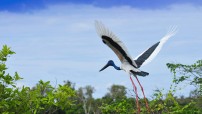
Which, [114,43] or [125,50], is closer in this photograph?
[114,43]

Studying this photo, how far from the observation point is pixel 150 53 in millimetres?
9188

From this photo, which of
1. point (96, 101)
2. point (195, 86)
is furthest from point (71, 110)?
point (195, 86)

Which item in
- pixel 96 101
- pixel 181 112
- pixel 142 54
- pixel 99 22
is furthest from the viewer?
pixel 96 101

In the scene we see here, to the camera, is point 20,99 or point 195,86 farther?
point 195,86

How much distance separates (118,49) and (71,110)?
20.7m

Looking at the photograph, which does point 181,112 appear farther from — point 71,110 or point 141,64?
point 71,110

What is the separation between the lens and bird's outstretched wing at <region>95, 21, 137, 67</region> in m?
7.29

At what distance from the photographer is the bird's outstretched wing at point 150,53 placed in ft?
29.1

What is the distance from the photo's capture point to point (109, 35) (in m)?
7.45

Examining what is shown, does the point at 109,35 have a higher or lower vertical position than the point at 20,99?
higher

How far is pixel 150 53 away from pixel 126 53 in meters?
1.23

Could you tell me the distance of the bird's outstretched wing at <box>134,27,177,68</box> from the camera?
886cm

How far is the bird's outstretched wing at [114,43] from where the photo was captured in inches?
287

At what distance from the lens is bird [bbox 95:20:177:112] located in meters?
7.40
